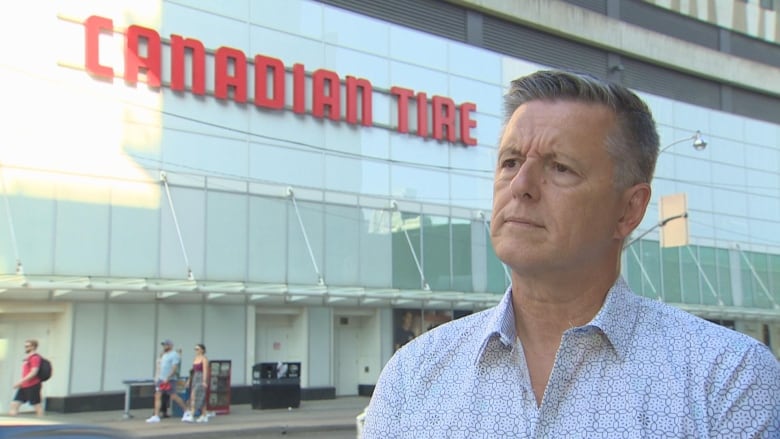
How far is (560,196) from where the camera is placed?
1.99 meters

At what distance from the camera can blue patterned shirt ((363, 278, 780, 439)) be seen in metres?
1.74

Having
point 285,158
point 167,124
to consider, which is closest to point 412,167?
point 285,158

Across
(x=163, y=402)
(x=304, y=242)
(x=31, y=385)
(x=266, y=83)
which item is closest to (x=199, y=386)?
(x=163, y=402)

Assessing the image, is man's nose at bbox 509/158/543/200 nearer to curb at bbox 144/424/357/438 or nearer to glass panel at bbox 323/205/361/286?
curb at bbox 144/424/357/438

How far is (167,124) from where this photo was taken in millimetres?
23250

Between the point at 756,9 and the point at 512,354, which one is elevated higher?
the point at 756,9

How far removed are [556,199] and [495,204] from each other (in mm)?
170

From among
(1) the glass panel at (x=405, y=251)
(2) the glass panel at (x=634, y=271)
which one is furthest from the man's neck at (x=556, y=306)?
(2) the glass panel at (x=634, y=271)

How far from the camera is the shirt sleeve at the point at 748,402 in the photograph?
1701mm

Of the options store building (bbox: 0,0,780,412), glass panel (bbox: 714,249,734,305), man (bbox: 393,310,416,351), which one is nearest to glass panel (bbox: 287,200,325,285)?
store building (bbox: 0,0,780,412)

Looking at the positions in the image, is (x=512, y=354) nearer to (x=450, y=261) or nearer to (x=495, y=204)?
(x=495, y=204)

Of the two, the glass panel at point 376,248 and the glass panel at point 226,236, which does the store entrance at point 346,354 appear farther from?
the glass panel at point 226,236

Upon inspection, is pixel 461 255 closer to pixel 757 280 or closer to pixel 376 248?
pixel 376 248

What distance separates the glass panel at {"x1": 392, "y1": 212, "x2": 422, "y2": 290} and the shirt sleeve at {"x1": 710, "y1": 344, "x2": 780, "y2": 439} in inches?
1026
